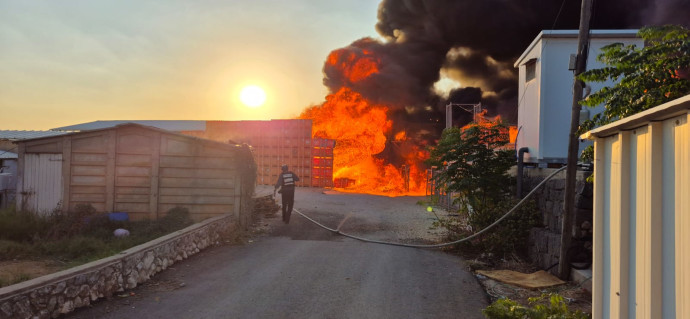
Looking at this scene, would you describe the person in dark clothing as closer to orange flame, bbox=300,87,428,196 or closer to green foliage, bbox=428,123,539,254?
green foliage, bbox=428,123,539,254

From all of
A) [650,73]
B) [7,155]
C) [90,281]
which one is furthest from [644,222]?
[7,155]

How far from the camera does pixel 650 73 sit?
4633 millimetres

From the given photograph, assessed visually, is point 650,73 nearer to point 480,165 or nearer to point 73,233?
point 480,165

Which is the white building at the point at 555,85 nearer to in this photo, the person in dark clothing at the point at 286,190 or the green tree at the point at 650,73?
the green tree at the point at 650,73

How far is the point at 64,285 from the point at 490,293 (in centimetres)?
580

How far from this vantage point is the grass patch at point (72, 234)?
7168 millimetres

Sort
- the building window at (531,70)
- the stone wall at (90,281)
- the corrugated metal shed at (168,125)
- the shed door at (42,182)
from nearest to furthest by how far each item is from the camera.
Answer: the stone wall at (90,281)
the shed door at (42,182)
the building window at (531,70)
the corrugated metal shed at (168,125)

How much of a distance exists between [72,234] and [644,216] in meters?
10.2

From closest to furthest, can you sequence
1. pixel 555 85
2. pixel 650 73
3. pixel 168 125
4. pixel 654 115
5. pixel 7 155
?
pixel 654 115 → pixel 650 73 → pixel 555 85 → pixel 7 155 → pixel 168 125

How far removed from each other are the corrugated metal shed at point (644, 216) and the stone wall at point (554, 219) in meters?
3.70

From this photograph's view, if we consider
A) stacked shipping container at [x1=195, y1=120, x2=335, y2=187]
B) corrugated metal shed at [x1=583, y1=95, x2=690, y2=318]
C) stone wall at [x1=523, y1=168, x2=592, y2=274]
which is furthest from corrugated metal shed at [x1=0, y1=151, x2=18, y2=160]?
corrugated metal shed at [x1=583, y1=95, x2=690, y2=318]

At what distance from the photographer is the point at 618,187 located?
9.48 ft

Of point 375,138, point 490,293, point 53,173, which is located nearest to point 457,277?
point 490,293

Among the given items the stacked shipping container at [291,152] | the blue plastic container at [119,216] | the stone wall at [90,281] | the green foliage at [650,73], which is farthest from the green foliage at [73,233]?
the stacked shipping container at [291,152]
